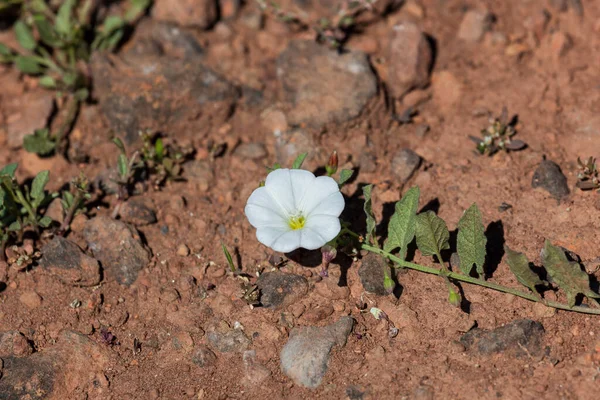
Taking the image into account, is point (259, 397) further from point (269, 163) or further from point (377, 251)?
point (269, 163)

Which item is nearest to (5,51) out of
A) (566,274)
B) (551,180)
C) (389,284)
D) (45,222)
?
(45,222)

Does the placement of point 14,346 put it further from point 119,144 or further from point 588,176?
point 588,176

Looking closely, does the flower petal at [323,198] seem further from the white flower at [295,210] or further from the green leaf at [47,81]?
the green leaf at [47,81]

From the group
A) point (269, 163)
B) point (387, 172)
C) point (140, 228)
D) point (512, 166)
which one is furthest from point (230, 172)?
point (512, 166)

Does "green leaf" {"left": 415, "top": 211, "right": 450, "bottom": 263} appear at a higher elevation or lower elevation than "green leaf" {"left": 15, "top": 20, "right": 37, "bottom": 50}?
higher

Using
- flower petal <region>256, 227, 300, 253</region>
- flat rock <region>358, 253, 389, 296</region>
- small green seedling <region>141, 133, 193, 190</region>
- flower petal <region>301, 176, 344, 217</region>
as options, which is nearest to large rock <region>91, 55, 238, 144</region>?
small green seedling <region>141, 133, 193, 190</region>

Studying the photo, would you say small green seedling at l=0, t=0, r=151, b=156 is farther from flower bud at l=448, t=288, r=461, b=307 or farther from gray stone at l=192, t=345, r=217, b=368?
flower bud at l=448, t=288, r=461, b=307
